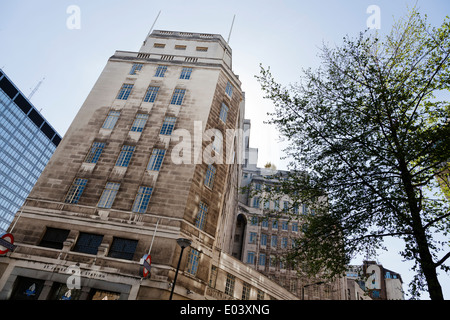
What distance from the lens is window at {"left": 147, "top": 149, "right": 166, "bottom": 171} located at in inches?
864

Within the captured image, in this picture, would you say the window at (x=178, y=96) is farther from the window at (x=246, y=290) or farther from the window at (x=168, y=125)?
the window at (x=246, y=290)

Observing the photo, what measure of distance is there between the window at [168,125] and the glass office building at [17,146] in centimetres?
12466

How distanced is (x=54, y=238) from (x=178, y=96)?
16.5m

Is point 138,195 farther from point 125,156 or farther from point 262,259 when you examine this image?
point 262,259

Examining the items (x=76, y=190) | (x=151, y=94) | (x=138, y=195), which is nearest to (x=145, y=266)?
(x=138, y=195)

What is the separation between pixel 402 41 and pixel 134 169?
20.1 m

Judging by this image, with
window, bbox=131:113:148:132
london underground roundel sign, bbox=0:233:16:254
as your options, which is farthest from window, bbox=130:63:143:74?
london underground roundel sign, bbox=0:233:16:254

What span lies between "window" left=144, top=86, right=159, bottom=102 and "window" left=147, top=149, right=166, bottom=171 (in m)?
6.49

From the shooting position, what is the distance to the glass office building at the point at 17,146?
112m

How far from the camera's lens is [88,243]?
18.7 m

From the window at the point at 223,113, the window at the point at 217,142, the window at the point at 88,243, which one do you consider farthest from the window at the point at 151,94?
the window at the point at 88,243

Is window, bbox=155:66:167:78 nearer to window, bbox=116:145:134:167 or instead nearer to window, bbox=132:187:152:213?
window, bbox=116:145:134:167

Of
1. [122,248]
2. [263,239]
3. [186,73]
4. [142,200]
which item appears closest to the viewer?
[122,248]
